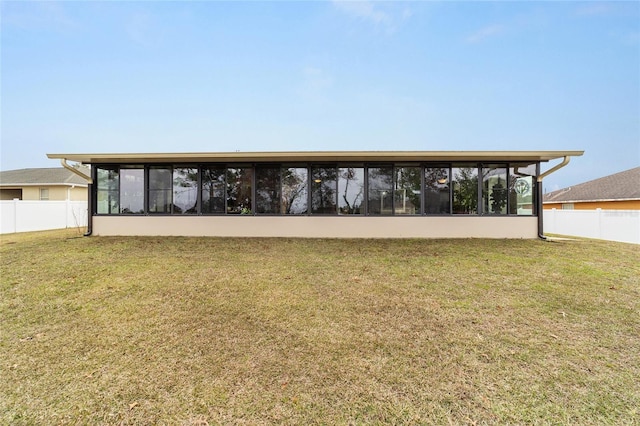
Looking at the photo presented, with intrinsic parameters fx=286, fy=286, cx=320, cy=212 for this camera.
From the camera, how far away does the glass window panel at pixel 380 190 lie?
9438 mm

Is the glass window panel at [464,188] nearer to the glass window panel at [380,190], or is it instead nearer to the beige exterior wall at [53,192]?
the glass window panel at [380,190]

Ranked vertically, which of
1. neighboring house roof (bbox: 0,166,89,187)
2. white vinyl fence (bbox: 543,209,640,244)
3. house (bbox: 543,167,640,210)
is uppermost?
neighboring house roof (bbox: 0,166,89,187)

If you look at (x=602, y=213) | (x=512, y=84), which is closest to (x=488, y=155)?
(x=602, y=213)

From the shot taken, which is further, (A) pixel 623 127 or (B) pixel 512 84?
(A) pixel 623 127

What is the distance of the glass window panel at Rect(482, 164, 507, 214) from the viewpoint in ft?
30.8

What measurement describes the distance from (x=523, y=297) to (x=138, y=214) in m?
10.7

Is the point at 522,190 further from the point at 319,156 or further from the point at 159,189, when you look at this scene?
the point at 159,189

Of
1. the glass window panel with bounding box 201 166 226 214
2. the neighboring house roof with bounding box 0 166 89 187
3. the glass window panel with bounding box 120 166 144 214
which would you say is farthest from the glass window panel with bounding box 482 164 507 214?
the neighboring house roof with bounding box 0 166 89 187

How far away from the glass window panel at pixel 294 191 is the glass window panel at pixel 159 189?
387 cm

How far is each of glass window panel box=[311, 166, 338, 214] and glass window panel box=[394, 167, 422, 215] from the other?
2.05 meters

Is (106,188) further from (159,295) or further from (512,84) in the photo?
(512,84)

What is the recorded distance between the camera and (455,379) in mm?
2570

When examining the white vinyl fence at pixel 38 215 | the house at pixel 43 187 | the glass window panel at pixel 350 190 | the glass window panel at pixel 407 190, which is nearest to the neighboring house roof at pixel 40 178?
the house at pixel 43 187

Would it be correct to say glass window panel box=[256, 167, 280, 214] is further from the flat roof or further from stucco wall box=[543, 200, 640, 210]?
stucco wall box=[543, 200, 640, 210]
